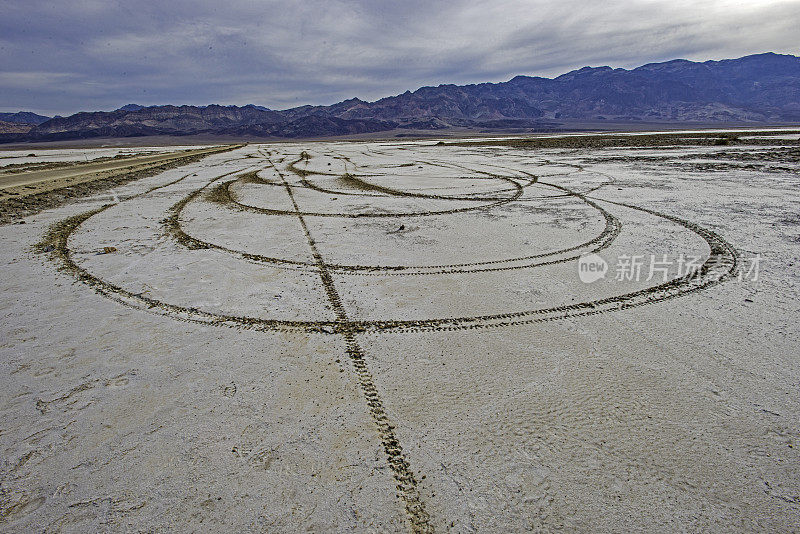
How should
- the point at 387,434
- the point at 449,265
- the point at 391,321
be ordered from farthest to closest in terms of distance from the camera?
the point at 449,265 < the point at 391,321 < the point at 387,434

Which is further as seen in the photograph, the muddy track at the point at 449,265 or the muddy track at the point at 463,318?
the muddy track at the point at 449,265

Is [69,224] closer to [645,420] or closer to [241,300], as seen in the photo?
[241,300]

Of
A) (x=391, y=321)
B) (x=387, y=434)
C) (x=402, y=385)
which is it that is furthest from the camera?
(x=391, y=321)

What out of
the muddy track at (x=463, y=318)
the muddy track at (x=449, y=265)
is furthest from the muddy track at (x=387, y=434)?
the muddy track at (x=449, y=265)

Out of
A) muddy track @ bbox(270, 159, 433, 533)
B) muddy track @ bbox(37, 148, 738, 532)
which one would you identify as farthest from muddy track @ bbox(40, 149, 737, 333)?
muddy track @ bbox(270, 159, 433, 533)

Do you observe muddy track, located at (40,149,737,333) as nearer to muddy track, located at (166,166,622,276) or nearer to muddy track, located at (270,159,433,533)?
muddy track, located at (166,166,622,276)

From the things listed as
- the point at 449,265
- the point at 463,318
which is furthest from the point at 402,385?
the point at 449,265

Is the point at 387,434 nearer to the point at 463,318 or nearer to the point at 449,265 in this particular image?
the point at 463,318

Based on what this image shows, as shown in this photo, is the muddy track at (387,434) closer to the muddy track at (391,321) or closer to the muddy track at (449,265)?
the muddy track at (391,321)

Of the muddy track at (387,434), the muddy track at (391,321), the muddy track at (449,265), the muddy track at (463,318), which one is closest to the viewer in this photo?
the muddy track at (387,434)
